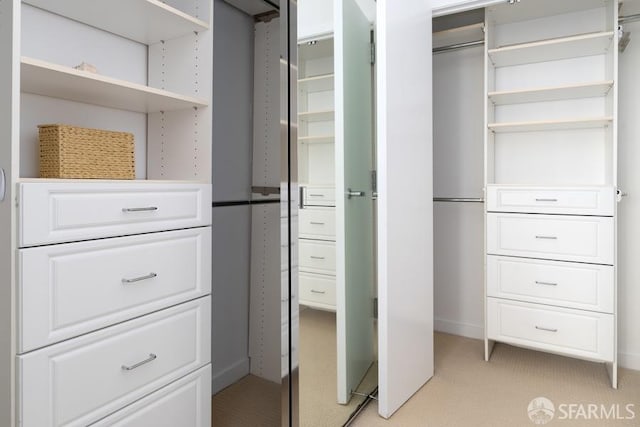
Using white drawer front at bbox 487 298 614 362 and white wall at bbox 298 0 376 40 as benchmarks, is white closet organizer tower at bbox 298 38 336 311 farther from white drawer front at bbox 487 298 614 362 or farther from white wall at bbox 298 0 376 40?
white drawer front at bbox 487 298 614 362

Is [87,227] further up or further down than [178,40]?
further down

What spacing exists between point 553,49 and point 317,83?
64.0 inches

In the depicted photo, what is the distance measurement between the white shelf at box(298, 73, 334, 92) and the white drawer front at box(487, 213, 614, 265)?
136cm

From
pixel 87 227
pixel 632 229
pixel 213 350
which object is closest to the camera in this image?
pixel 87 227

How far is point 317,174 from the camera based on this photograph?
68.6 inches

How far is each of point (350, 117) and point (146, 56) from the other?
2.90 feet

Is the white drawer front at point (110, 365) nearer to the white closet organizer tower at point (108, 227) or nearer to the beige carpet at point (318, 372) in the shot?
the white closet organizer tower at point (108, 227)

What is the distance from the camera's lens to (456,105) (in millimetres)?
3096

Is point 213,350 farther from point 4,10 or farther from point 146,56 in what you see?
point 4,10

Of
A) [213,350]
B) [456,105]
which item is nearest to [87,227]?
[213,350]

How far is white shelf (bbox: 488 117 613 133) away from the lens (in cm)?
249

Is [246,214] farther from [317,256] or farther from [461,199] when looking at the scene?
[461,199]

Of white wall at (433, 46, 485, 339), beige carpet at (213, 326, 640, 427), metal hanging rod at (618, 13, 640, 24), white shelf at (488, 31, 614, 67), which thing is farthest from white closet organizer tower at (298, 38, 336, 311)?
metal hanging rod at (618, 13, 640, 24)

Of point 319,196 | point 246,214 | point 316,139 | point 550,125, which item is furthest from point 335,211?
point 550,125
